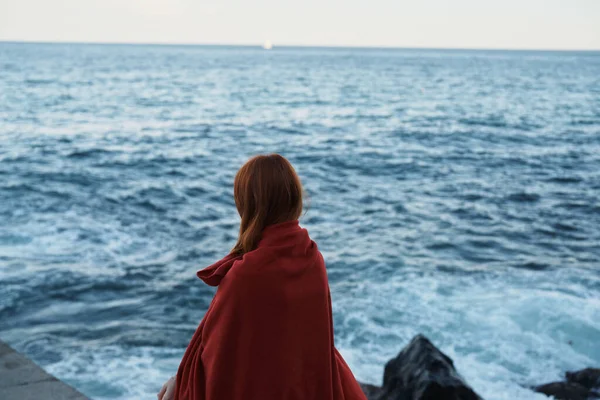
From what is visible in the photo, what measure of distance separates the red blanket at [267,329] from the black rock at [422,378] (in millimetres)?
3215

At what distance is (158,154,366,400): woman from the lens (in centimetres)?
221

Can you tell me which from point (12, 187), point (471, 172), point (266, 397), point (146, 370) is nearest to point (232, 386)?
point (266, 397)

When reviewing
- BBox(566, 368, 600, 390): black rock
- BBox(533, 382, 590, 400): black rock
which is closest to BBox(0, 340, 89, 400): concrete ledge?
BBox(533, 382, 590, 400): black rock

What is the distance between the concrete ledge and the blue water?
2.58 m

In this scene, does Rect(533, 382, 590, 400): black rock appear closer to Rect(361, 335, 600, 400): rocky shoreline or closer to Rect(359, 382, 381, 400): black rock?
Rect(361, 335, 600, 400): rocky shoreline

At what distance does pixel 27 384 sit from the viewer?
168 inches

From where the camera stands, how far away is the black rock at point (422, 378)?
5.36 m

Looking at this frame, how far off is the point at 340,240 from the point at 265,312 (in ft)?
37.1

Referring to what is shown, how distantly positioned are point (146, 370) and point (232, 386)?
5901mm

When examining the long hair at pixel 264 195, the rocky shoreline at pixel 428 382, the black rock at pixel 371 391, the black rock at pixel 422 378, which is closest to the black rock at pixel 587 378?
the rocky shoreline at pixel 428 382

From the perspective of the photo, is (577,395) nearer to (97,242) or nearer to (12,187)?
(97,242)

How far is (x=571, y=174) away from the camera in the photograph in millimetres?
21234

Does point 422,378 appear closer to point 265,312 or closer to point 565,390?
point 565,390

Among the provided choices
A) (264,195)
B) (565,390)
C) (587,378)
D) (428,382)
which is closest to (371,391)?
(428,382)
